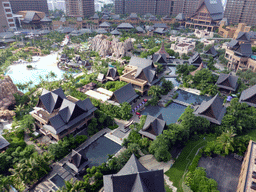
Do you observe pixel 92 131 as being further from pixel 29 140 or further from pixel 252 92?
pixel 252 92

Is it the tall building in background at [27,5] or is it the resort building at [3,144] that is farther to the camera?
the tall building in background at [27,5]

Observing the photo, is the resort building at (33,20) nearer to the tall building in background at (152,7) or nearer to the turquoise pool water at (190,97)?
the tall building in background at (152,7)

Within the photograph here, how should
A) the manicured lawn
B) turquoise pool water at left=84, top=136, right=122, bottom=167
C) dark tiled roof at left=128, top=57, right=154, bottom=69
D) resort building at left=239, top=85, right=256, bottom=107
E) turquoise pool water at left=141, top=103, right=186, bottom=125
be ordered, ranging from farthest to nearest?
1. dark tiled roof at left=128, top=57, right=154, bottom=69
2. resort building at left=239, top=85, right=256, bottom=107
3. turquoise pool water at left=141, top=103, right=186, bottom=125
4. turquoise pool water at left=84, top=136, right=122, bottom=167
5. the manicured lawn

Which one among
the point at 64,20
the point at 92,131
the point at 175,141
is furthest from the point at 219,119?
the point at 64,20

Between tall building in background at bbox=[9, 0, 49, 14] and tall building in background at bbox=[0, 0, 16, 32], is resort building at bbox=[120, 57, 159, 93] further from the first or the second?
tall building in background at bbox=[9, 0, 49, 14]

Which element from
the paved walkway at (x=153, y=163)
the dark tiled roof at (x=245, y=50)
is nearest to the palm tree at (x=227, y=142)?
the paved walkway at (x=153, y=163)

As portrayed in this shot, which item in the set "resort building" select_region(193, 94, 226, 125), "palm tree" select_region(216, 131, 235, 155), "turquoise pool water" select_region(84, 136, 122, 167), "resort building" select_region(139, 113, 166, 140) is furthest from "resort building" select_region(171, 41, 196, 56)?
"turquoise pool water" select_region(84, 136, 122, 167)

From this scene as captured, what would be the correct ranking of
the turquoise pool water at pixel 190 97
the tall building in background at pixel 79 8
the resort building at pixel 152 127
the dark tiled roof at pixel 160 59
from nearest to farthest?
the resort building at pixel 152 127 → the turquoise pool water at pixel 190 97 → the dark tiled roof at pixel 160 59 → the tall building in background at pixel 79 8
